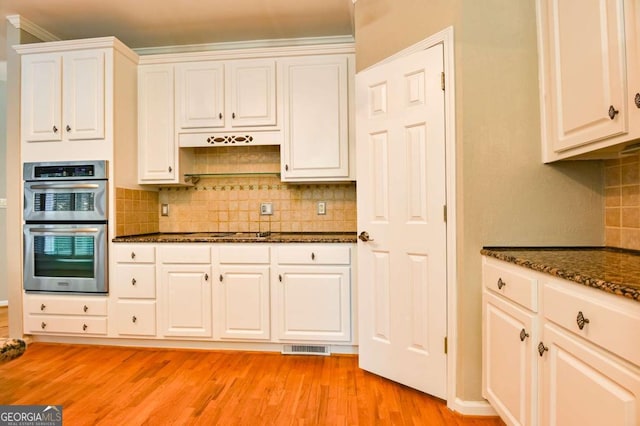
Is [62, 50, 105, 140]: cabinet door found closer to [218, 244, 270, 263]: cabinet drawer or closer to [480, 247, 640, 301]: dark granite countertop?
[218, 244, 270, 263]: cabinet drawer

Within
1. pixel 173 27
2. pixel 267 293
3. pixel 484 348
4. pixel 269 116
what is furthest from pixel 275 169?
pixel 484 348

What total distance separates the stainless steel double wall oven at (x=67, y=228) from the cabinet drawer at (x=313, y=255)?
1.44 metres

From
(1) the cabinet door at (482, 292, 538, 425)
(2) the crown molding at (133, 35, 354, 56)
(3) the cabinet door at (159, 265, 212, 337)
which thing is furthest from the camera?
(2) the crown molding at (133, 35, 354, 56)

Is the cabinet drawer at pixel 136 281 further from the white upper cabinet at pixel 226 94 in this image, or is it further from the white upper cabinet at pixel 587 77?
the white upper cabinet at pixel 587 77

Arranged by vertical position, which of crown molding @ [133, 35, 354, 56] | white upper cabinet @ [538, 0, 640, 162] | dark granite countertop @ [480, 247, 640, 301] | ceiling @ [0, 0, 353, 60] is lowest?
dark granite countertop @ [480, 247, 640, 301]

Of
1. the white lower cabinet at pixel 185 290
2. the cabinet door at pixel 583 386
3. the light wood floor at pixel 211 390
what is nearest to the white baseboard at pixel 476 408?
the light wood floor at pixel 211 390

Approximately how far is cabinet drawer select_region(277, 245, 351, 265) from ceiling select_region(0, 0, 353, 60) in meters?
1.86

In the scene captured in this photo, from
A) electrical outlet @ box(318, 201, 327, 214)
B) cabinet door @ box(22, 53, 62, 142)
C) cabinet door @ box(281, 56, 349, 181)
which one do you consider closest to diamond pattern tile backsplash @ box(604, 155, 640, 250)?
cabinet door @ box(281, 56, 349, 181)

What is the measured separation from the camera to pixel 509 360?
1.52m

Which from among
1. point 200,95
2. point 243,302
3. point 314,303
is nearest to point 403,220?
point 314,303

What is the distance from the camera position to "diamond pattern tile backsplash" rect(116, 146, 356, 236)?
3.27 meters

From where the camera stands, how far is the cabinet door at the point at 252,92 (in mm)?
2996

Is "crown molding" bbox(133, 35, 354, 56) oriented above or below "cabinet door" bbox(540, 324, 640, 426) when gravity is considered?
above

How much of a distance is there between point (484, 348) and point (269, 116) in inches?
90.3
